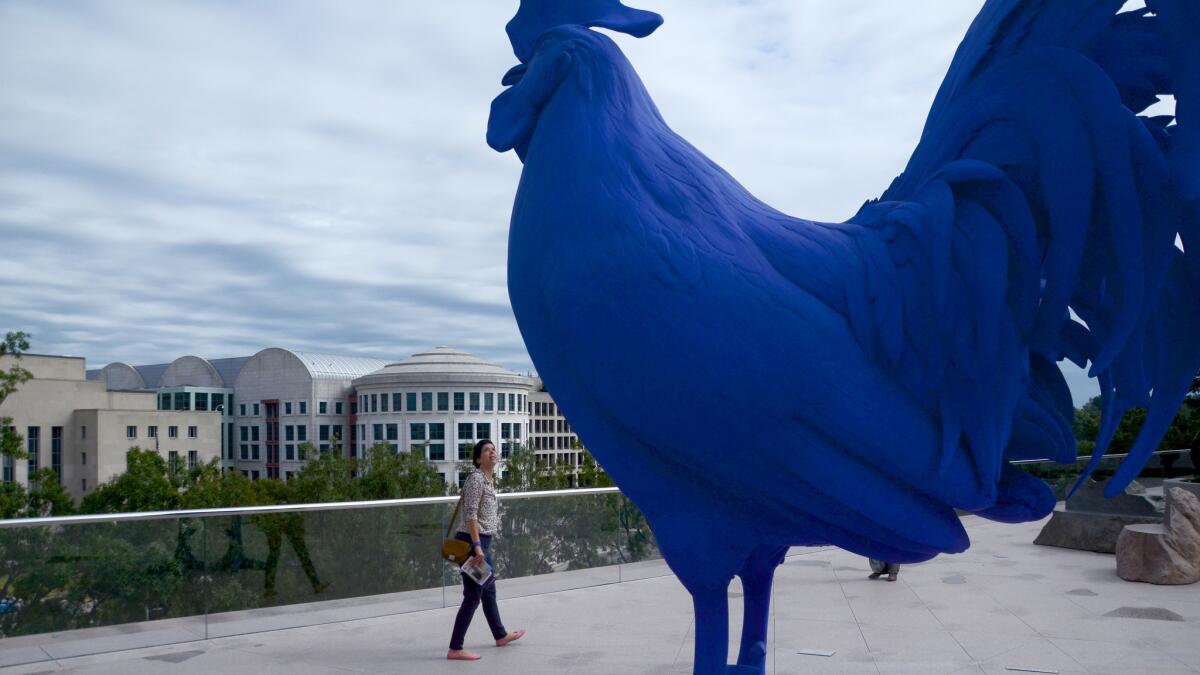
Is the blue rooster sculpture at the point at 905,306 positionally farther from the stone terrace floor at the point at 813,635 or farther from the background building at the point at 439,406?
the background building at the point at 439,406

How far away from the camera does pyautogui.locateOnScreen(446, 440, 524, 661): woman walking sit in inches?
234

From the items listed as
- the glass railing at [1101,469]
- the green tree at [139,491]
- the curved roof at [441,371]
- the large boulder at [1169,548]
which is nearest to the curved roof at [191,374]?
the curved roof at [441,371]

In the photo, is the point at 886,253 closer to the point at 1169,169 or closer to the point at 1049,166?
the point at 1049,166

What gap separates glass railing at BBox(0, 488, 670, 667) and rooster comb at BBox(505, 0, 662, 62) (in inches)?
216

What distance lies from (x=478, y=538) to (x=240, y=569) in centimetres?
239

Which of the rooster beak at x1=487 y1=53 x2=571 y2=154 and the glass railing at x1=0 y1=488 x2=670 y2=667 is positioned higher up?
the rooster beak at x1=487 y1=53 x2=571 y2=154

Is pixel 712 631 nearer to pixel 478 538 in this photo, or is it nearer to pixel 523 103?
pixel 523 103

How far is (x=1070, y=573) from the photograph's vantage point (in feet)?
30.2

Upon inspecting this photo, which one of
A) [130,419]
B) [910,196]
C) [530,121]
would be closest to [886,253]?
[910,196]

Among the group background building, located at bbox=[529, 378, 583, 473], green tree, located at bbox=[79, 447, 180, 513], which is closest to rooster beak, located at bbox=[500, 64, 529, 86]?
green tree, located at bbox=[79, 447, 180, 513]

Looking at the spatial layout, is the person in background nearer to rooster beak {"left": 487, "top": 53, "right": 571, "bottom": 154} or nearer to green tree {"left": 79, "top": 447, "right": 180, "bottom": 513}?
rooster beak {"left": 487, "top": 53, "right": 571, "bottom": 154}

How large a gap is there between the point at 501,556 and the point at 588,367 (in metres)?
6.53

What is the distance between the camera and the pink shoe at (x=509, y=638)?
625 cm

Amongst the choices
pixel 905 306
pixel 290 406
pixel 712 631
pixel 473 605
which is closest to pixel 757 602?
pixel 712 631
